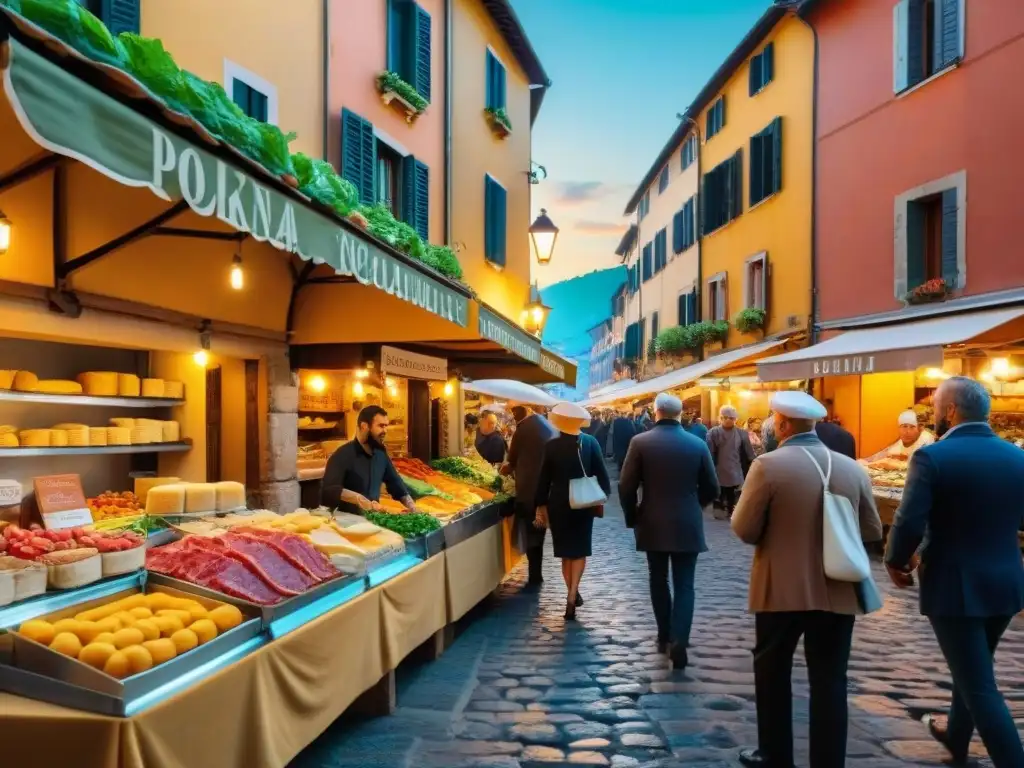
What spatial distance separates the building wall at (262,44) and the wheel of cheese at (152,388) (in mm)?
2854

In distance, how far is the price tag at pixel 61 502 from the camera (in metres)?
5.24

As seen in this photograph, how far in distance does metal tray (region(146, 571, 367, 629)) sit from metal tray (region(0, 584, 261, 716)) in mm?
394

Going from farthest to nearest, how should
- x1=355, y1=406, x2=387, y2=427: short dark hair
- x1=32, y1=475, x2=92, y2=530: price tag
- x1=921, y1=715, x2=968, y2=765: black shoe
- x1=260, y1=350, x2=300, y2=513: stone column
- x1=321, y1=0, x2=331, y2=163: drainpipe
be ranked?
x1=321, y1=0, x2=331, y2=163: drainpipe, x1=260, y1=350, x2=300, y2=513: stone column, x1=355, y1=406, x2=387, y2=427: short dark hair, x1=32, y1=475, x2=92, y2=530: price tag, x1=921, y1=715, x2=968, y2=765: black shoe

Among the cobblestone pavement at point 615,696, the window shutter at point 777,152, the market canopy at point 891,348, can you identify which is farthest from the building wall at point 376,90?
the window shutter at point 777,152

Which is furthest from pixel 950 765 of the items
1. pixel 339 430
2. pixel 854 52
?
pixel 854 52

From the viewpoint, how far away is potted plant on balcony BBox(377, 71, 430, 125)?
34.5 feet

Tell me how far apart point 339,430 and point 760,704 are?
776 centimetres

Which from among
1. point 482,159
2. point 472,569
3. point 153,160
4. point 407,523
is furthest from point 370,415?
point 482,159

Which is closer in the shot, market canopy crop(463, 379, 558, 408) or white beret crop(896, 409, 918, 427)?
white beret crop(896, 409, 918, 427)

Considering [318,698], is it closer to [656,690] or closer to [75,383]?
[656,690]

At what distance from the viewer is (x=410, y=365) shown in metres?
9.04

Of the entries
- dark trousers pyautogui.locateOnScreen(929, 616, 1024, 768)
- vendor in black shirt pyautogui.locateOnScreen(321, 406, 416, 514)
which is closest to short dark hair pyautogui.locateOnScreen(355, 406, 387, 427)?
vendor in black shirt pyautogui.locateOnScreen(321, 406, 416, 514)

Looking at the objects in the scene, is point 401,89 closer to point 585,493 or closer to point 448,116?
point 448,116

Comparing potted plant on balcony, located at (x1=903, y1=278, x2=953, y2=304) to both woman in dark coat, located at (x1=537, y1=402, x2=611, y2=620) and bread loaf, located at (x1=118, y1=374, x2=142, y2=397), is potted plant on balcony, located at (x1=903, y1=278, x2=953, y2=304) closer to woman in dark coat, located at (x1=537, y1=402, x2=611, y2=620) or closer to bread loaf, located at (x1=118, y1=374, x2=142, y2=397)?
woman in dark coat, located at (x1=537, y1=402, x2=611, y2=620)
